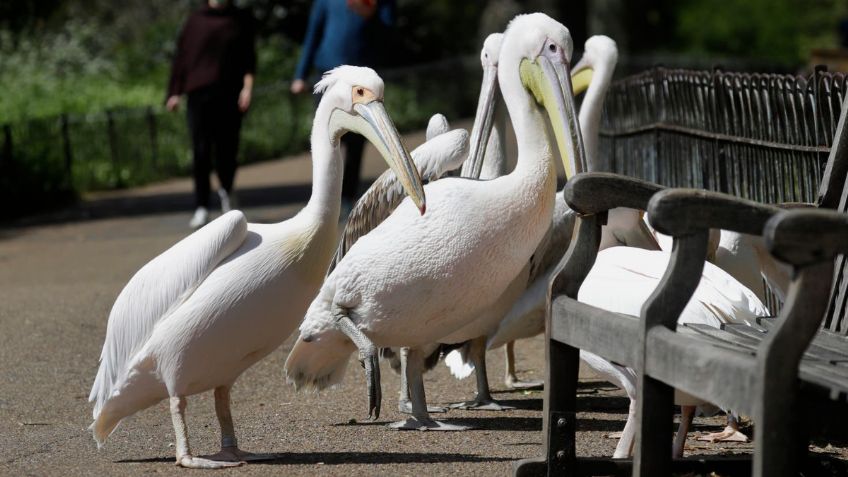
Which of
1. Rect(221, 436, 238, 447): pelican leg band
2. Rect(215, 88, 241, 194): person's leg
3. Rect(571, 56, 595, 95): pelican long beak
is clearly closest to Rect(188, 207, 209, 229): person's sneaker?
Rect(215, 88, 241, 194): person's leg

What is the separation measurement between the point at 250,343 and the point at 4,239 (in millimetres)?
7570

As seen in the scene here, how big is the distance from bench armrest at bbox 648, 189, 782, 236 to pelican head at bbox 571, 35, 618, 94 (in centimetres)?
385

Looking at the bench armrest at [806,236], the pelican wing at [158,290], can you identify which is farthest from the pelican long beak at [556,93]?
the bench armrest at [806,236]

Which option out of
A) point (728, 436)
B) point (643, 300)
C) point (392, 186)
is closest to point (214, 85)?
point (392, 186)

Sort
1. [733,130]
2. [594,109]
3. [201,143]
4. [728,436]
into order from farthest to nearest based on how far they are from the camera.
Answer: [201,143] < [733,130] < [594,109] < [728,436]

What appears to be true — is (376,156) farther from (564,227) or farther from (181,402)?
(181,402)

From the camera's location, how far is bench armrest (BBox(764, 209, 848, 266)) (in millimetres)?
2900

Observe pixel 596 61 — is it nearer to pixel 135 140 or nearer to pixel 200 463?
pixel 200 463

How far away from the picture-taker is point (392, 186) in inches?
235

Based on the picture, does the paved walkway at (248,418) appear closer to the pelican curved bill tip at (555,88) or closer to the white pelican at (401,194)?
the white pelican at (401,194)

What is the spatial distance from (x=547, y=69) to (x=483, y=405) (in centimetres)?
151

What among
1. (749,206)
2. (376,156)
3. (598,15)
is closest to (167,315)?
(749,206)

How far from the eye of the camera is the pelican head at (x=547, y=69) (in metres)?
5.62

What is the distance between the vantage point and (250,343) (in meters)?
4.86
